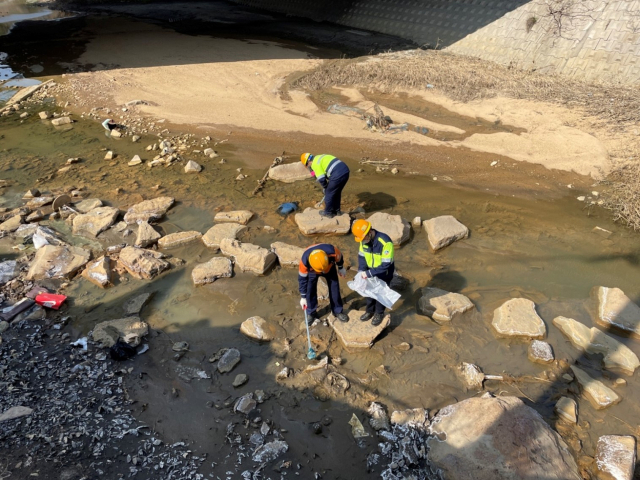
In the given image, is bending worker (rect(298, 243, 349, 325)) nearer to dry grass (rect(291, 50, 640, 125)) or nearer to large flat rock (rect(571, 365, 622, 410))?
large flat rock (rect(571, 365, 622, 410))

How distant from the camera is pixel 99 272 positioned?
5.98m

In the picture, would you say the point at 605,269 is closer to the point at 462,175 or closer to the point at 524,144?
the point at 462,175

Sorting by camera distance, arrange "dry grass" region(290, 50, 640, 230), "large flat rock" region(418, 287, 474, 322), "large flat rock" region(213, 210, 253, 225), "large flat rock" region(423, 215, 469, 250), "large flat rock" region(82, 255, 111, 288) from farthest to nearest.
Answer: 1. "dry grass" region(290, 50, 640, 230)
2. "large flat rock" region(213, 210, 253, 225)
3. "large flat rock" region(423, 215, 469, 250)
4. "large flat rock" region(82, 255, 111, 288)
5. "large flat rock" region(418, 287, 474, 322)

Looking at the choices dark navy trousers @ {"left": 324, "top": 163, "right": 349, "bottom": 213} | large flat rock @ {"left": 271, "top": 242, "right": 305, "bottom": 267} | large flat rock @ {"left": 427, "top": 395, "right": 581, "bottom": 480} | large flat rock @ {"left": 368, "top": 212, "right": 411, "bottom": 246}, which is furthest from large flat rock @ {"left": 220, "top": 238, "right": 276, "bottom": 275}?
large flat rock @ {"left": 427, "top": 395, "right": 581, "bottom": 480}

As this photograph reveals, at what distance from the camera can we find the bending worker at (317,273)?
4.58 metres

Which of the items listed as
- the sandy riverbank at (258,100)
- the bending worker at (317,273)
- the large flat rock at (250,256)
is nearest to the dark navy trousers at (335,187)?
the large flat rock at (250,256)

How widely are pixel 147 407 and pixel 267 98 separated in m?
9.46

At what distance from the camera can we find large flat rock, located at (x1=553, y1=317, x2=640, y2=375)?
4.68 meters

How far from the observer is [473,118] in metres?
10.3

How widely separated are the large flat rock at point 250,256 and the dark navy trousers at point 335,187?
1.37 metres

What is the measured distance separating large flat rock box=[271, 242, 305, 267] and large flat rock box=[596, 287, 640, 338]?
13.9ft

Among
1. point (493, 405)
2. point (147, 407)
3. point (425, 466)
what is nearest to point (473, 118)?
point (493, 405)

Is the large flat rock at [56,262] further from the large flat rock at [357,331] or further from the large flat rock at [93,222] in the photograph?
the large flat rock at [357,331]

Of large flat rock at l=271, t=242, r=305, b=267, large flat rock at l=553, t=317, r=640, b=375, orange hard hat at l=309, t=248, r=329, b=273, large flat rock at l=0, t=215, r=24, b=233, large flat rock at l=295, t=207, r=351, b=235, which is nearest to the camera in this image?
orange hard hat at l=309, t=248, r=329, b=273
